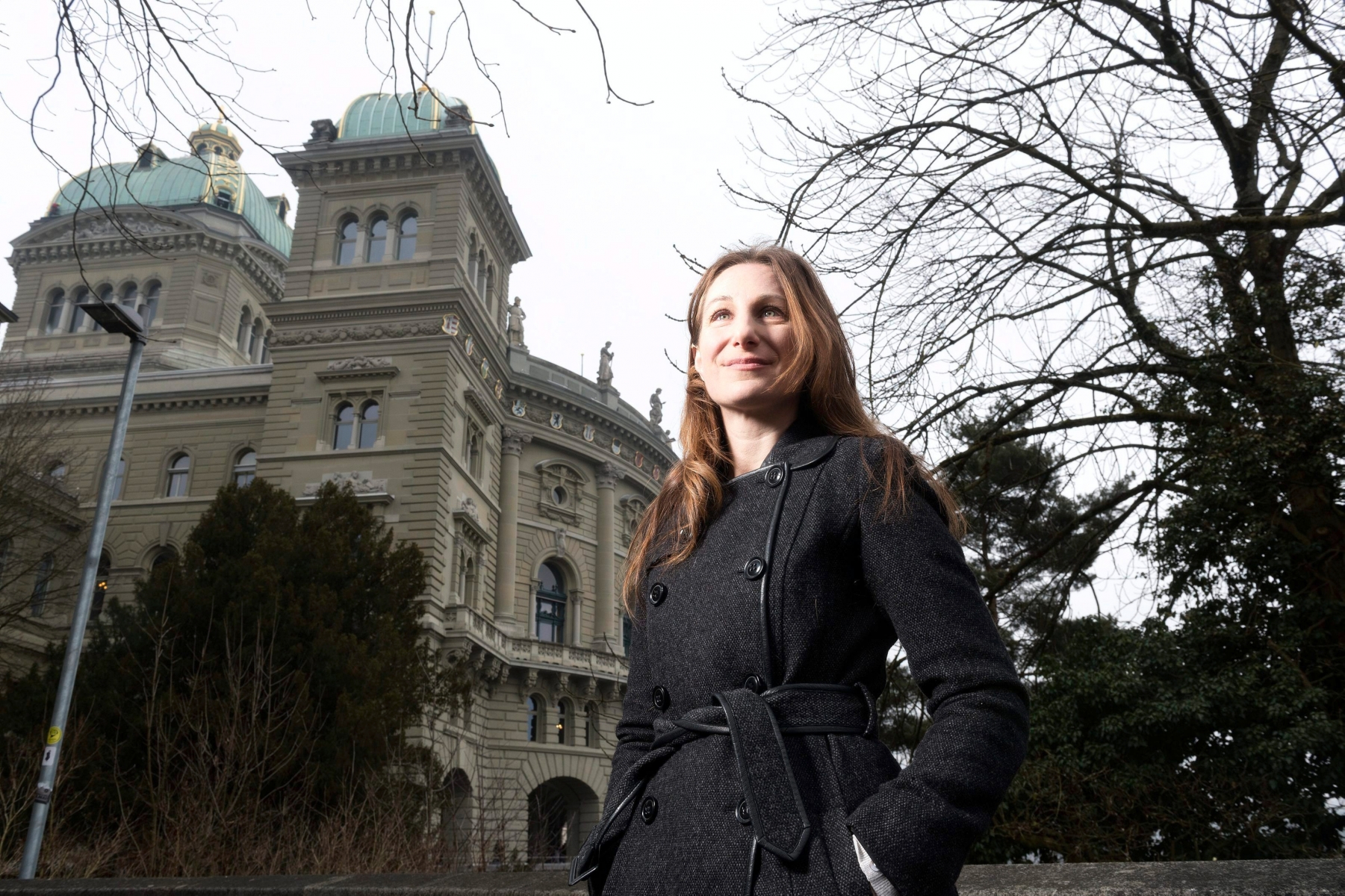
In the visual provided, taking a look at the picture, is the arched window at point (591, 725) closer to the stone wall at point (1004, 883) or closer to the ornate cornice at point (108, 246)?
the ornate cornice at point (108, 246)

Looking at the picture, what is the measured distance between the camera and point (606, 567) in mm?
38812

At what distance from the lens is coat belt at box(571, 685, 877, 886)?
5.17 ft

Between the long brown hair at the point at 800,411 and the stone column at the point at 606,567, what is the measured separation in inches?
1412

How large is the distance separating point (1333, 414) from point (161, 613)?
54.2 ft

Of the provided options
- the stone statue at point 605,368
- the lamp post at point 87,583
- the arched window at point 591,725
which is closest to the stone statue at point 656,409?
the stone statue at point 605,368

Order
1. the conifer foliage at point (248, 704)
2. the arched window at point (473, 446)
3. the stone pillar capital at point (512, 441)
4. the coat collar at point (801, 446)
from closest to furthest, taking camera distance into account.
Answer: the coat collar at point (801, 446) → the conifer foliage at point (248, 704) → the arched window at point (473, 446) → the stone pillar capital at point (512, 441)

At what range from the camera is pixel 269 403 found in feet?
101

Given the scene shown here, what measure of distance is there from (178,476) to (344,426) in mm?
7573

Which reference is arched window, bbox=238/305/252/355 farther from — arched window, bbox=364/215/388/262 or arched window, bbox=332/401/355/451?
arched window, bbox=332/401/355/451

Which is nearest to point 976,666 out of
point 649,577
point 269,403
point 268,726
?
point 649,577

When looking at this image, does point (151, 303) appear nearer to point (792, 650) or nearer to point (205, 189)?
point (205, 189)

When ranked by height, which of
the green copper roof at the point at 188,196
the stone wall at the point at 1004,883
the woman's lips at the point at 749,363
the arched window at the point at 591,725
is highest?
the green copper roof at the point at 188,196

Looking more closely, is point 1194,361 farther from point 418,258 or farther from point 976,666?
point 418,258

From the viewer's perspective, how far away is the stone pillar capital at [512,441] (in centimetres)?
3688
